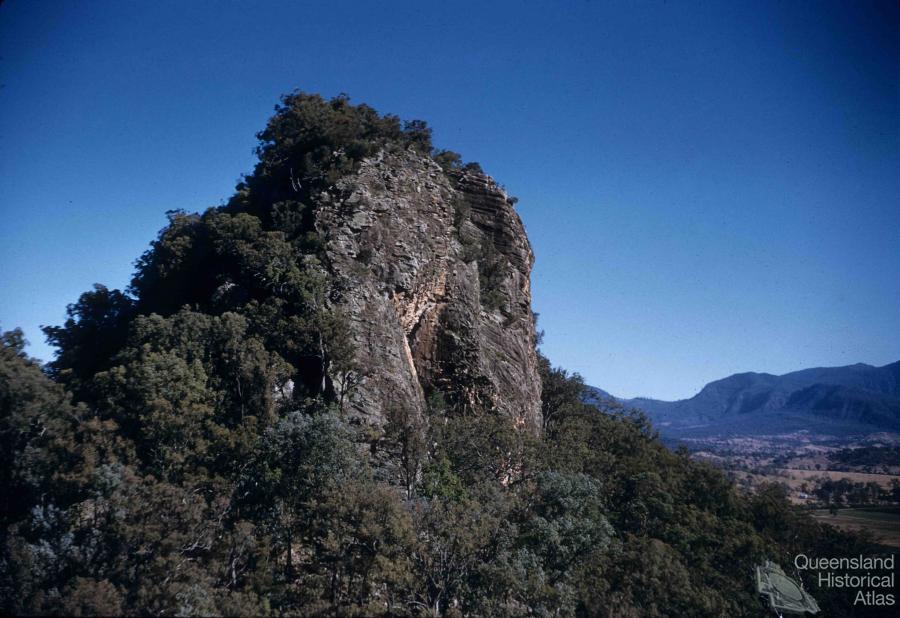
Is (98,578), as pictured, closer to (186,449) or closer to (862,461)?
(186,449)

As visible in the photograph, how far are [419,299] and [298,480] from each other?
70.3 ft

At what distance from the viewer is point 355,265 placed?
129 feet

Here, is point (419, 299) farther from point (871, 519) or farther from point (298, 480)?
point (871, 519)

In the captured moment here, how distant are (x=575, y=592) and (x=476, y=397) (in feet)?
65.6

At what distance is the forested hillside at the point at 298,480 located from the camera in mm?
19641

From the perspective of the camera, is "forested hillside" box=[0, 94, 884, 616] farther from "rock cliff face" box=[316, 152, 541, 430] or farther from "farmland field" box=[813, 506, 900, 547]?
"farmland field" box=[813, 506, 900, 547]

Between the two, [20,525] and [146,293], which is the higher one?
[146,293]

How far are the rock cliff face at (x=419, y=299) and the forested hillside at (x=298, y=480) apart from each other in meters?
0.50

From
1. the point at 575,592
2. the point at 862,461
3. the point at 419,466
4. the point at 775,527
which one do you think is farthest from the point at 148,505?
the point at 862,461

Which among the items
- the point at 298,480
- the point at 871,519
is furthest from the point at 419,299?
the point at 871,519

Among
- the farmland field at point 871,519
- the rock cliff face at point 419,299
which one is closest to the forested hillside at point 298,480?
the rock cliff face at point 419,299

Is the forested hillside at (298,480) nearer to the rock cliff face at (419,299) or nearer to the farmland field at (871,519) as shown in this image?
the rock cliff face at (419,299)

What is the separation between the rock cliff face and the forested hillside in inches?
19.5

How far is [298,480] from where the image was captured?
80.1ft
